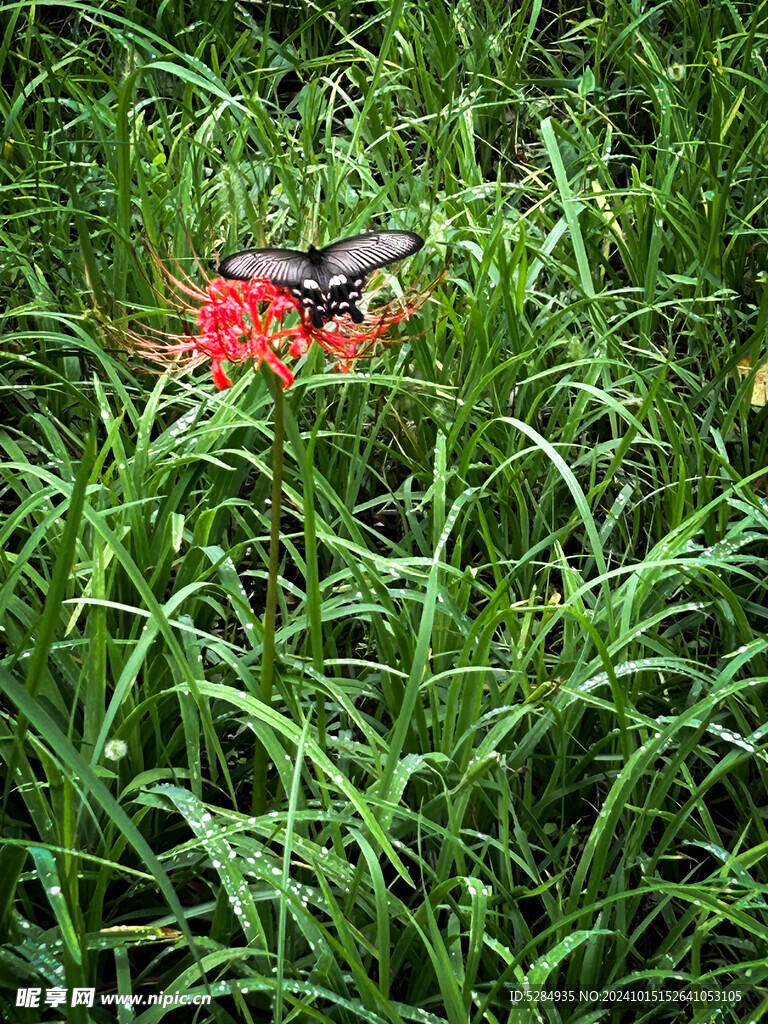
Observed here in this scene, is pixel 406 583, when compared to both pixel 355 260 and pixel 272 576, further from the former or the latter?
pixel 355 260

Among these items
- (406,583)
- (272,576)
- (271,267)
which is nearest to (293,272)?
(271,267)

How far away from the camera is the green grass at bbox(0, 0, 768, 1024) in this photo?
48.0 inches

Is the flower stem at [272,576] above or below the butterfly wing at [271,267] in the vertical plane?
below

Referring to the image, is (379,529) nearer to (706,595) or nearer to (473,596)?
(473,596)

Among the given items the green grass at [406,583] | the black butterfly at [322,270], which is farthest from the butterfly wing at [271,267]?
the green grass at [406,583]

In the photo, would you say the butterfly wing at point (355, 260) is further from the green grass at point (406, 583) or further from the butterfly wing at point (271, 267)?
the green grass at point (406, 583)

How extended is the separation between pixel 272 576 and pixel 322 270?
1.07 ft

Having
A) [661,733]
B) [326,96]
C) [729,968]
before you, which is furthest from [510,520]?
[326,96]

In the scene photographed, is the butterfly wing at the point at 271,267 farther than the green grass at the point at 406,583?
No

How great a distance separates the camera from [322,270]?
3.60 ft

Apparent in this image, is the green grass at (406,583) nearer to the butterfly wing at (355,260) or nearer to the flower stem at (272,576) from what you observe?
the flower stem at (272,576)

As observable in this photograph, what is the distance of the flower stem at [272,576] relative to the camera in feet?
3.57

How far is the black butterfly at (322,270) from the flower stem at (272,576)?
8cm

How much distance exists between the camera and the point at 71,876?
113cm
